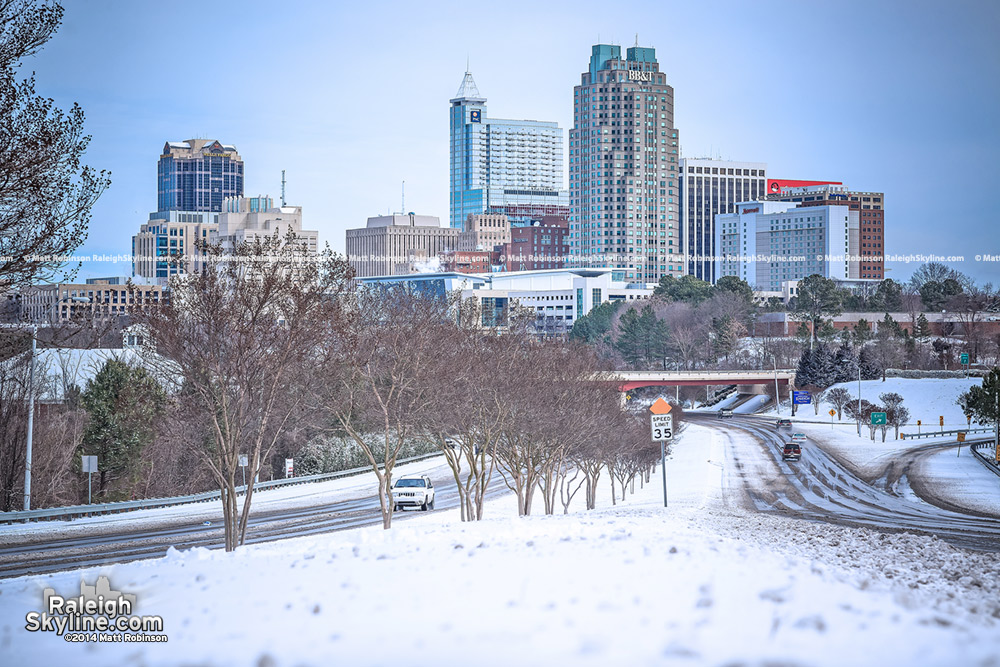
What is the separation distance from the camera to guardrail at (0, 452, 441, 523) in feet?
124

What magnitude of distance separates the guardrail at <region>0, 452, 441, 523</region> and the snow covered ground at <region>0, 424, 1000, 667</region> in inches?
1056

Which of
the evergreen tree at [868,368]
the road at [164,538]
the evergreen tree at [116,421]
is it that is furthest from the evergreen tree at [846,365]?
the evergreen tree at [116,421]

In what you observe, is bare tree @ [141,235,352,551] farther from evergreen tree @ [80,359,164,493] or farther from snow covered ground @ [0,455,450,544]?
evergreen tree @ [80,359,164,493]

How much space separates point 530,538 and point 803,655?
285 inches

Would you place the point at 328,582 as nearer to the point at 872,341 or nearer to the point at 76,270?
the point at 76,270

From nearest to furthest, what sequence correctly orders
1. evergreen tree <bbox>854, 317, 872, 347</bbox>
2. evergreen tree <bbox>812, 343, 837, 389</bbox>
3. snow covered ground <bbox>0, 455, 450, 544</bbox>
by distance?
snow covered ground <bbox>0, 455, 450, 544</bbox>
evergreen tree <bbox>812, 343, 837, 389</bbox>
evergreen tree <bbox>854, 317, 872, 347</bbox>

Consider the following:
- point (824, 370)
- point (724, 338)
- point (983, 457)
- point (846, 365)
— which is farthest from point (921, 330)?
point (983, 457)

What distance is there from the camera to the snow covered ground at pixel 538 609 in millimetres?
9180

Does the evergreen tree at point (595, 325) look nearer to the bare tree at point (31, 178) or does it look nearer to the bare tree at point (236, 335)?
the bare tree at point (236, 335)

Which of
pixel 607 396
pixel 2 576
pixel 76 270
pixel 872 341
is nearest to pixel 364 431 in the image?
pixel 607 396

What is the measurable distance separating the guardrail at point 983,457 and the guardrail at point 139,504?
40.1 meters

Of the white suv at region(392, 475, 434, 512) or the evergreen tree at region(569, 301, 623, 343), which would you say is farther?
the evergreen tree at region(569, 301, 623, 343)

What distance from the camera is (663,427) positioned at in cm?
2573

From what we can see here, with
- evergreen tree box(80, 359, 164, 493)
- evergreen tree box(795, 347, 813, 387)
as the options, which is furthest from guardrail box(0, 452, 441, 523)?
evergreen tree box(795, 347, 813, 387)
